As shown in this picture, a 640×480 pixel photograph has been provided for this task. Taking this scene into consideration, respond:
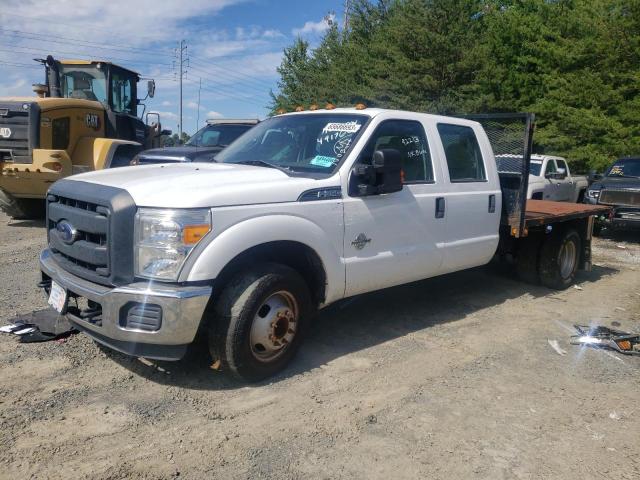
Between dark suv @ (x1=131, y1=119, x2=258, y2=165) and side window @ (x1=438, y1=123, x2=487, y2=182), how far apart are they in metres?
5.20

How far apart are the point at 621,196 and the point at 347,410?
996cm

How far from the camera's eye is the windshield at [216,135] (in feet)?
37.0

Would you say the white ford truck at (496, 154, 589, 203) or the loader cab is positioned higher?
the loader cab

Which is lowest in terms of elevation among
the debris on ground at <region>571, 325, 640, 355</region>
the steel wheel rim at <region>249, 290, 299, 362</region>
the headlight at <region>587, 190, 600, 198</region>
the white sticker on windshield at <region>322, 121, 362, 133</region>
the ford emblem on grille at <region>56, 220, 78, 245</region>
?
the debris on ground at <region>571, 325, 640, 355</region>

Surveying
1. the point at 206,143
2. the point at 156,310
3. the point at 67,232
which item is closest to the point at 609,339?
the point at 156,310

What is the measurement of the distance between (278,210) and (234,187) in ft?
1.14

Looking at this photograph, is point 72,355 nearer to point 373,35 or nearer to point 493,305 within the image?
point 493,305

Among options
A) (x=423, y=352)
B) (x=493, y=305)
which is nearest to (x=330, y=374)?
(x=423, y=352)

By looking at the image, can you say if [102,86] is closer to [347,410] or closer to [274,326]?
[274,326]

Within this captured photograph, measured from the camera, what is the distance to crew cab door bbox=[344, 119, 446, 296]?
4430mm

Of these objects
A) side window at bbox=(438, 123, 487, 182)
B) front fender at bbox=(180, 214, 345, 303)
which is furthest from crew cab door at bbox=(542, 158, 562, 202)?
front fender at bbox=(180, 214, 345, 303)

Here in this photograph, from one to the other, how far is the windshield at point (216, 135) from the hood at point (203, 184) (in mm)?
6932

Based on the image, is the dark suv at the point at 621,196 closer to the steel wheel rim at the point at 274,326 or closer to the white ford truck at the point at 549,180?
the white ford truck at the point at 549,180

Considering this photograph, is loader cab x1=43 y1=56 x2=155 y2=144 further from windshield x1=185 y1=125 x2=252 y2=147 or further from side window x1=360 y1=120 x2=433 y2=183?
side window x1=360 y1=120 x2=433 y2=183
